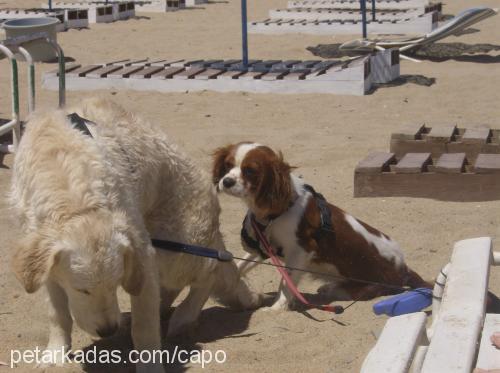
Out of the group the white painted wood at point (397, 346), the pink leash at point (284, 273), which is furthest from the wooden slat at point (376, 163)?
the white painted wood at point (397, 346)

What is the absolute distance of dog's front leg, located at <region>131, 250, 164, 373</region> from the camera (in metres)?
4.11

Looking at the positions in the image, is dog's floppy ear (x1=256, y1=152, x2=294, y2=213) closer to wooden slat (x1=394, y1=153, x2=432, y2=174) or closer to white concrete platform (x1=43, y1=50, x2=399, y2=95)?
wooden slat (x1=394, y1=153, x2=432, y2=174)

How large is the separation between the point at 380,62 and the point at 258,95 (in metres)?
1.79

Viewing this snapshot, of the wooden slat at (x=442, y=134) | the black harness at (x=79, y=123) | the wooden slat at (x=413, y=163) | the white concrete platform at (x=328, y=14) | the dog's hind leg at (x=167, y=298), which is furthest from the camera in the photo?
the white concrete platform at (x=328, y=14)

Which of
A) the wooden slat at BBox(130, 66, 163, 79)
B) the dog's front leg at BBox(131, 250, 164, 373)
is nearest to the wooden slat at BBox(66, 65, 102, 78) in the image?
the wooden slat at BBox(130, 66, 163, 79)

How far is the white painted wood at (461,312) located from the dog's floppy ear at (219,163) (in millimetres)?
1620

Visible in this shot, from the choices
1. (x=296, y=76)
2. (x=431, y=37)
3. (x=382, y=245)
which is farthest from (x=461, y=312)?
(x=431, y=37)

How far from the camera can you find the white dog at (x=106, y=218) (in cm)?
362

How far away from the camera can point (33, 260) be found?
360 centimetres

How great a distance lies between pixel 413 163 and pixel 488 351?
3700 mm

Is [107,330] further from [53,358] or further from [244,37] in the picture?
[244,37]

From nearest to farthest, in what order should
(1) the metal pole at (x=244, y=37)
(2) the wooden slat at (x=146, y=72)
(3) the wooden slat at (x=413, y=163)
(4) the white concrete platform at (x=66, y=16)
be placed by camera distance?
(3) the wooden slat at (x=413, y=163) → (2) the wooden slat at (x=146, y=72) → (1) the metal pole at (x=244, y=37) → (4) the white concrete platform at (x=66, y=16)

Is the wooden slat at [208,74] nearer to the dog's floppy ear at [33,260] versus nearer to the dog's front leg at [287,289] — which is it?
the dog's front leg at [287,289]

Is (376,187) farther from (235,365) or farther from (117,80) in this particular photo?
(117,80)
